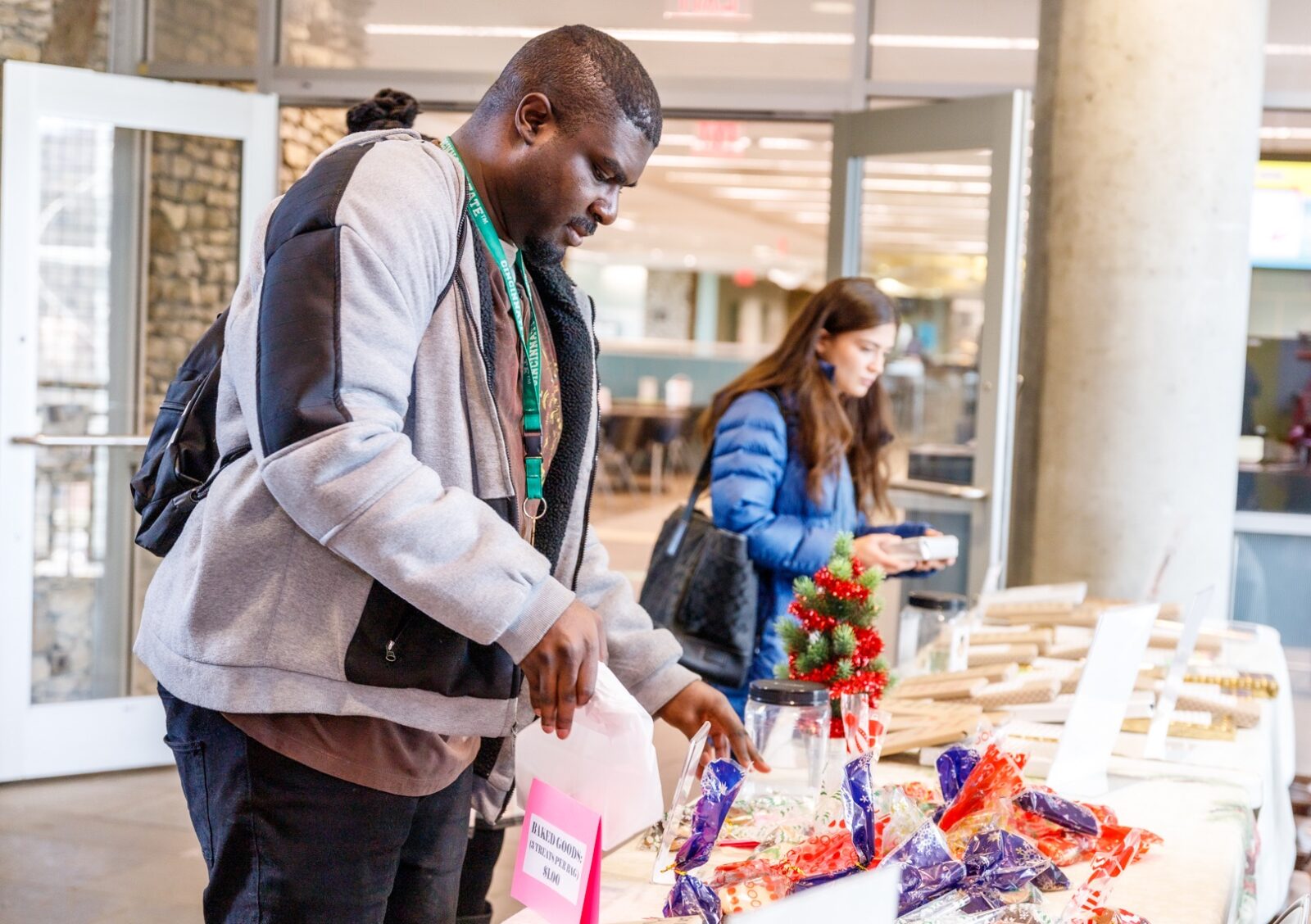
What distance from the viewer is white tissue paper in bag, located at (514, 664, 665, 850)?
127 centimetres

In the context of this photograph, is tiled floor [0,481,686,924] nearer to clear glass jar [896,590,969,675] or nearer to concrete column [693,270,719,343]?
clear glass jar [896,590,969,675]

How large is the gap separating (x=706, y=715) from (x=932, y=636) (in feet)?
5.52

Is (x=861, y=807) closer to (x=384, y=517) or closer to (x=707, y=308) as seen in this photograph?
(x=384, y=517)

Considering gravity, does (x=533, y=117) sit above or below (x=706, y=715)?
above

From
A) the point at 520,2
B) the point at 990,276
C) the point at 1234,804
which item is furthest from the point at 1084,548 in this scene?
the point at 520,2

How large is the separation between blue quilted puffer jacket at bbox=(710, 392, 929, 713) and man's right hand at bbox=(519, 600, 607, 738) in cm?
165

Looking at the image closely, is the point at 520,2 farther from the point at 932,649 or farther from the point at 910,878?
the point at 910,878

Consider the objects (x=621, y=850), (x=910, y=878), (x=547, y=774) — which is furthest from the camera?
(x=621, y=850)

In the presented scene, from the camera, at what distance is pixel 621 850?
1.48 m

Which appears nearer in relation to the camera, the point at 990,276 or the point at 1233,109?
the point at 1233,109

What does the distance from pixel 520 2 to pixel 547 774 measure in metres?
4.44

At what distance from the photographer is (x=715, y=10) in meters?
5.17

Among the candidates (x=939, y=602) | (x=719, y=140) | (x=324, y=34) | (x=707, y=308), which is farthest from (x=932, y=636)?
(x=707, y=308)

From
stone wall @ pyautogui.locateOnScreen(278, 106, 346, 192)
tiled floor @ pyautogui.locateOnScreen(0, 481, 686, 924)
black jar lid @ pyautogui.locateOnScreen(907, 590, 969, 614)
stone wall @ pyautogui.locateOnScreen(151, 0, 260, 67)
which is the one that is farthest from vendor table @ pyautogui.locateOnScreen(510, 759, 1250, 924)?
stone wall @ pyautogui.locateOnScreen(278, 106, 346, 192)
